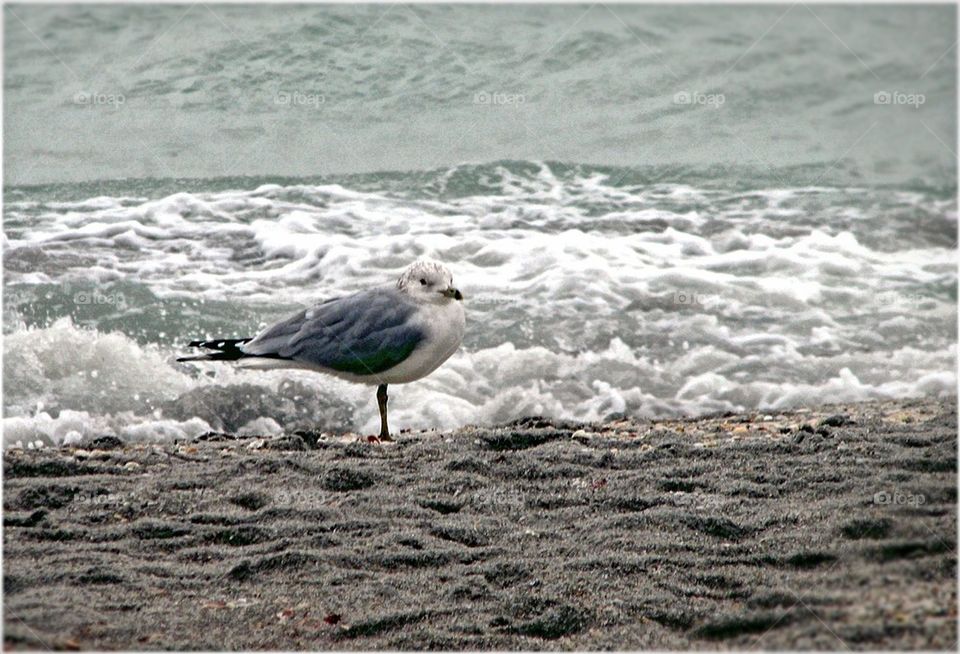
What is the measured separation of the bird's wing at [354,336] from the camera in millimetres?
5457

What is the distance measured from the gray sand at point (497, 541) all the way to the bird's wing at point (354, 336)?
0.41 meters

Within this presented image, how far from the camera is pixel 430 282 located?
5.47 m

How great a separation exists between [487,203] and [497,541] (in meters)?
4.75

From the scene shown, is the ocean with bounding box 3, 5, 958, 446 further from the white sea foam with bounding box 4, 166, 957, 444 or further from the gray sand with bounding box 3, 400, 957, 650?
the gray sand with bounding box 3, 400, 957, 650

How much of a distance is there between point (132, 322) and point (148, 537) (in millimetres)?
3308

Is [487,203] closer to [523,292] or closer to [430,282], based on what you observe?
[523,292]

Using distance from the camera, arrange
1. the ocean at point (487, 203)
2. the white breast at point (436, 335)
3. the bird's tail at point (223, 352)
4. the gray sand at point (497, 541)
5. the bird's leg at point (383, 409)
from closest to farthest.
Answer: the gray sand at point (497, 541)
the white breast at point (436, 335)
the bird's tail at point (223, 352)
the bird's leg at point (383, 409)
the ocean at point (487, 203)

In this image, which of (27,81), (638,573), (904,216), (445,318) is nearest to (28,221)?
(27,81)

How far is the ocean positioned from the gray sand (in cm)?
150

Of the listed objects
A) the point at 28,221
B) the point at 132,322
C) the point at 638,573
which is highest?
the point at 28,221

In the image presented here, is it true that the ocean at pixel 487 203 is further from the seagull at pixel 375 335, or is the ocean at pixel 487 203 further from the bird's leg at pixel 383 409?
the seagull at pixel 375 335

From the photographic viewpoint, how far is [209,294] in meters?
7.82

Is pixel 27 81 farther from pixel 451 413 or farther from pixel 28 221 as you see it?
pixel 451 413

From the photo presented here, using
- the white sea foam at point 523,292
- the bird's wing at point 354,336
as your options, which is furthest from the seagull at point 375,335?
the white sea foam at point 523,292
